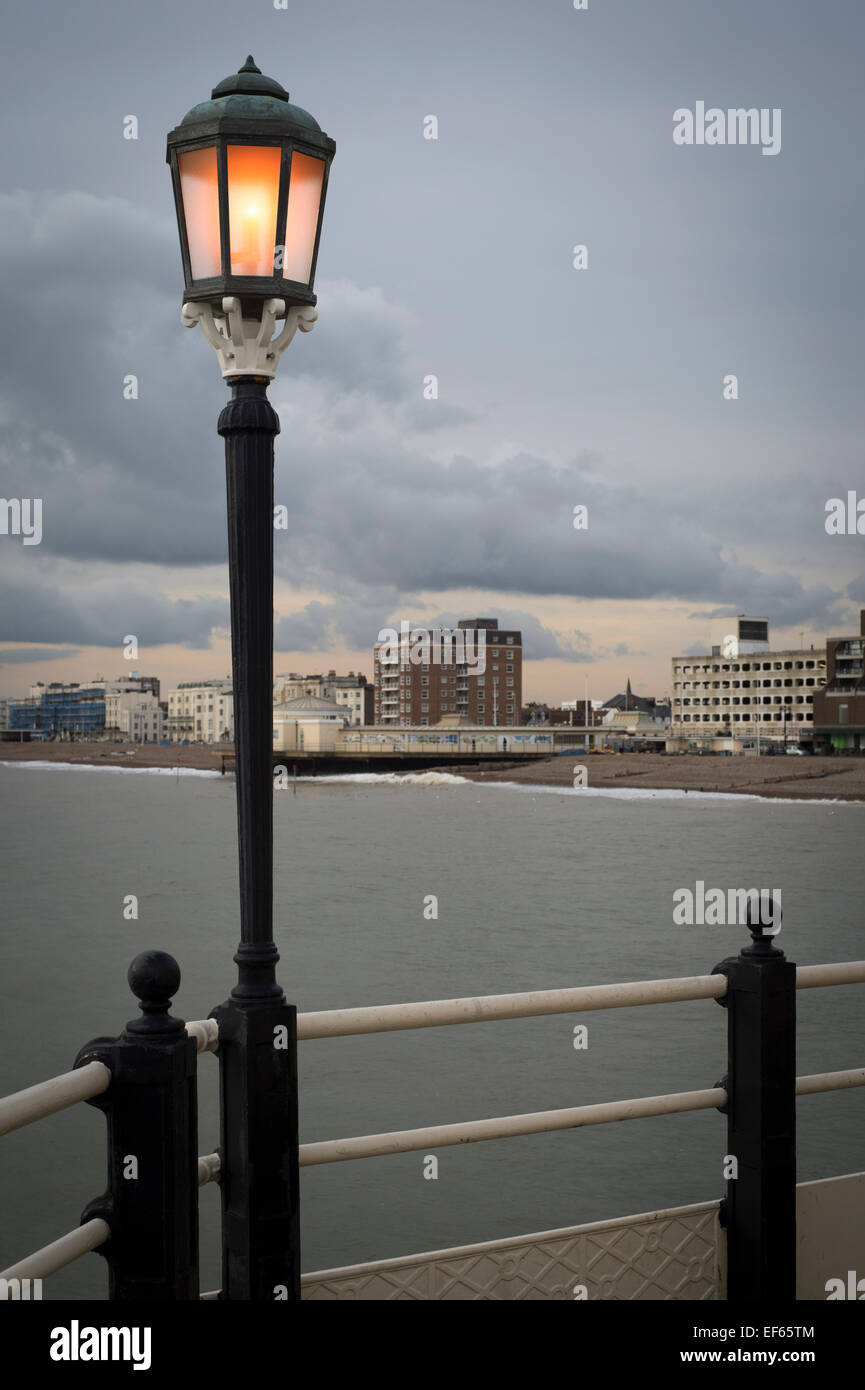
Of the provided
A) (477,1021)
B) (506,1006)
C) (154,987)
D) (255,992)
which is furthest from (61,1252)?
(506,1006)

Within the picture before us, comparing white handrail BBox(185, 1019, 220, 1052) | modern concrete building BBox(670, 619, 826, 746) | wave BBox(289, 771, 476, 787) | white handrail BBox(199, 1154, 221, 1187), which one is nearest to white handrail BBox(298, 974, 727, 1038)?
white handrail BBox(185, 1019, 220, 1052)


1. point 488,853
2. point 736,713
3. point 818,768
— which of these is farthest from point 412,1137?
point 736,713

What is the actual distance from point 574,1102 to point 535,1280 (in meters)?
12.6

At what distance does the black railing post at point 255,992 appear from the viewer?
360 centimetres

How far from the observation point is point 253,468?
393cm

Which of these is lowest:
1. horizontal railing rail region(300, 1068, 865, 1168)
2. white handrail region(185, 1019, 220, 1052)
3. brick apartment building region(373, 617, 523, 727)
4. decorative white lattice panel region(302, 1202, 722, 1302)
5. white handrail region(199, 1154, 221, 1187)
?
decorative white lattice panel region(302, 1202, 722, 1302)

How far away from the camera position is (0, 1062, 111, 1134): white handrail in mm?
2797

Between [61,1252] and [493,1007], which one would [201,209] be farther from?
[61,1252]

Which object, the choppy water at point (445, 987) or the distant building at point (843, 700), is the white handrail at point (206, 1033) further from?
the distant building at point (843, 700)

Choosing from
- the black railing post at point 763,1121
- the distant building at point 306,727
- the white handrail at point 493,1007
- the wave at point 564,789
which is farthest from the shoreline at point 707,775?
the white handrail at point 493,1007

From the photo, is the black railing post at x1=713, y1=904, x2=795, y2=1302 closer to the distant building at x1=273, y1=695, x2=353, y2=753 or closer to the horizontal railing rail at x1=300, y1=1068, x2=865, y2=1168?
the horizontal railing rail at x1=300, y1=1068, x2=865, y2=1168

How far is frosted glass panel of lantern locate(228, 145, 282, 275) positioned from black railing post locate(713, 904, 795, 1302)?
8.87 ft

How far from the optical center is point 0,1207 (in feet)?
40.3
